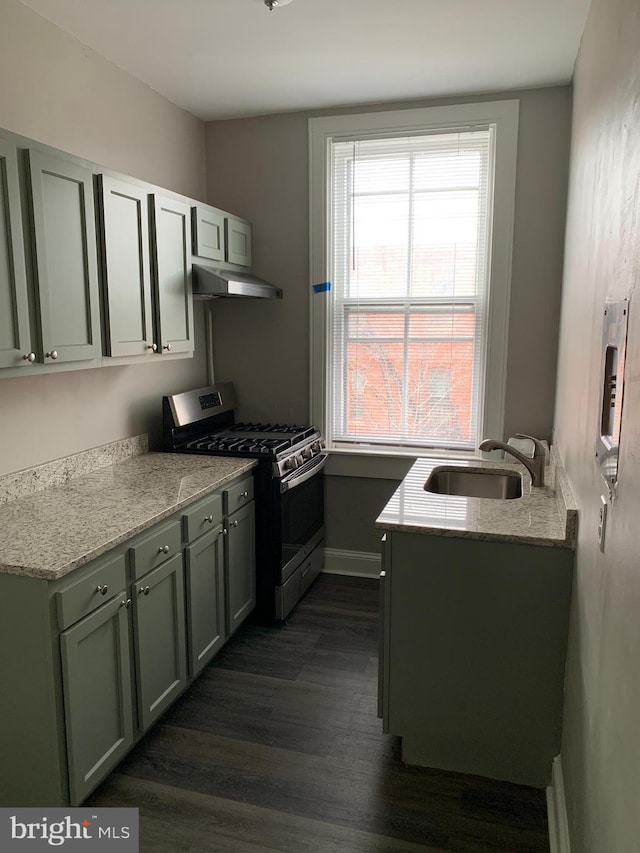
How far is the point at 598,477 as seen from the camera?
1.58 meters

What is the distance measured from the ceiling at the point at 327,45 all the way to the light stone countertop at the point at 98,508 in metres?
1.88

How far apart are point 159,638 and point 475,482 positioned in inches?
64.9

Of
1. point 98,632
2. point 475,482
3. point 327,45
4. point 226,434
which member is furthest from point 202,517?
point 327,45

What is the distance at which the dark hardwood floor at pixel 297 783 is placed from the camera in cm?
194

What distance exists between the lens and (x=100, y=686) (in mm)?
2004

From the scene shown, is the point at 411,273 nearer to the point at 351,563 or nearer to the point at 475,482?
the point at 475,482

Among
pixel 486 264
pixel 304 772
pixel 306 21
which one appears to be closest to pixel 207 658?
pixel 304 772

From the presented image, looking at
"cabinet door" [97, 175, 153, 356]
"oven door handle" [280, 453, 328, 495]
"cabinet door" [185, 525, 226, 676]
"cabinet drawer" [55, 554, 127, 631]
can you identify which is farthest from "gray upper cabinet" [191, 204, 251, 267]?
"cabinet drawer" [55, 554, 127, 631]

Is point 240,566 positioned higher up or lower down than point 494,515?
lower down

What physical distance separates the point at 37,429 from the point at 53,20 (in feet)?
5.40

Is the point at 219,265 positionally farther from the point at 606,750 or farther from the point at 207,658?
the point at 606,750

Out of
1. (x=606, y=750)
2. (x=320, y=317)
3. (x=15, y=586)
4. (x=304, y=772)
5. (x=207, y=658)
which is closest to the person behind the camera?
(x=606, y=750)

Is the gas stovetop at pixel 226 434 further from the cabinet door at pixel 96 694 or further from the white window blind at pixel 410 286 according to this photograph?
the cabinet door at pixel 96 694

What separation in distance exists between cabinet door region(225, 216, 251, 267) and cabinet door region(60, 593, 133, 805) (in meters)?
2.13
